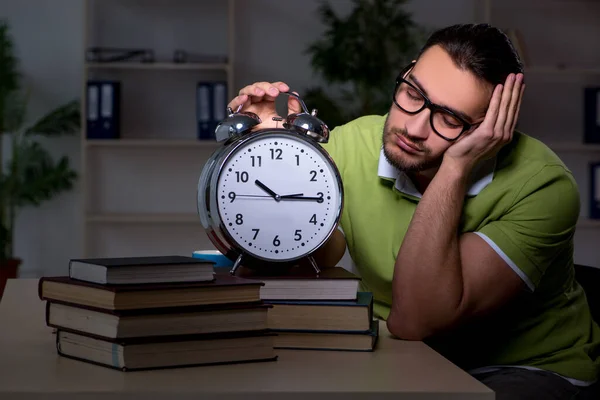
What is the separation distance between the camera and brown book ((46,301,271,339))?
115 centimetres

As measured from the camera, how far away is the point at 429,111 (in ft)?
5.61

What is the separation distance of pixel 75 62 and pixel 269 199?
4117 millimetres

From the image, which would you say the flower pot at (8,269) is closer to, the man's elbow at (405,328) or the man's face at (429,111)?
the man's face at (429,111)

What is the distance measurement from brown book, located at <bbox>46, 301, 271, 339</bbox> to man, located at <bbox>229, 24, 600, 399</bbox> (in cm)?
36

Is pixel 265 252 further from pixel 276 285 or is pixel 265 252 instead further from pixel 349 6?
pixel 349 6

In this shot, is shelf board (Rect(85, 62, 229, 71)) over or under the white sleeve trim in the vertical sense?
over

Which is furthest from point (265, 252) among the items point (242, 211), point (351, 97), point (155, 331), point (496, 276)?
point (351, 97)

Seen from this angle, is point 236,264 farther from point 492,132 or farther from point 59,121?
point 59,121

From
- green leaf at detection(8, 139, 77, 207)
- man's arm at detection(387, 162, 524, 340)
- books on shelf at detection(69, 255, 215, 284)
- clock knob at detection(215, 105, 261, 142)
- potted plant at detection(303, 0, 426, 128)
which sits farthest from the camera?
green leaf at detection(8, 139, 77, 207)

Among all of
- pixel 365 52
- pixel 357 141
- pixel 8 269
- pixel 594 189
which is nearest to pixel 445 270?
pixel 357 141

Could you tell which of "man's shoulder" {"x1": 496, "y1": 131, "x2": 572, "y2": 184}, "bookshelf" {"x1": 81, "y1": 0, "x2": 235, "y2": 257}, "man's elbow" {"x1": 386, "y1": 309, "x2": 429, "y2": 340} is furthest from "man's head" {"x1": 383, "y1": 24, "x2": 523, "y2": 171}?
"bookshelf" {"x1": 81, "y1": 0, "x2": 235, "y2": 257}

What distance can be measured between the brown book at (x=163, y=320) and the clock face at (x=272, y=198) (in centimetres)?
19

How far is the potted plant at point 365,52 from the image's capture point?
477 centimetres

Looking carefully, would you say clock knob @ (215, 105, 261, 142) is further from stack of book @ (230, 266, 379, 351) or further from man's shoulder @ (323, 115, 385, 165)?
man's shoulder @ (323, 115, 385, 165)
